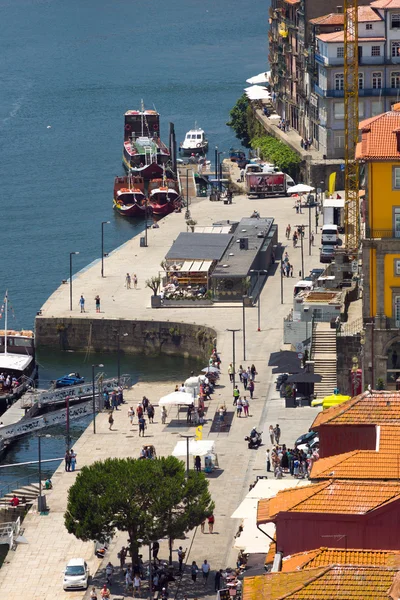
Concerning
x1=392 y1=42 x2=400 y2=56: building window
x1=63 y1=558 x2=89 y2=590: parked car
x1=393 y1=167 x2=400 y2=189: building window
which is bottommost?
x1=63 y1=558 x2=89 y2=590: parked car

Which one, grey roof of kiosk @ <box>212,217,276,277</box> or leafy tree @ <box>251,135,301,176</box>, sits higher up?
leafy tree @ <box>251,135,301,176</box>

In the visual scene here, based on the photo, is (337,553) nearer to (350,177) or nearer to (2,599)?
(2,599)

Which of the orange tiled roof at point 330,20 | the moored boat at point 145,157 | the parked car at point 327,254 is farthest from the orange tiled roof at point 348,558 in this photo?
the moored boat at point 145,157

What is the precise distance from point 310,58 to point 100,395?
69.3 meters

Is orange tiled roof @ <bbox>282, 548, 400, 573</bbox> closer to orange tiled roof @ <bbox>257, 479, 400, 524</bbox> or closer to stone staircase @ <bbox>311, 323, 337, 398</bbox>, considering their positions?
orange tiled roof @ <bbox>257, 479, 400, 524</bbox>

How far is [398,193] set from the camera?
318 ft

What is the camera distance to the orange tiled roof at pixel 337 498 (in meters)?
63.4

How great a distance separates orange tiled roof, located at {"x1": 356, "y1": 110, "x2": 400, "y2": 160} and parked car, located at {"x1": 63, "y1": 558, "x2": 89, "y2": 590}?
28325mm

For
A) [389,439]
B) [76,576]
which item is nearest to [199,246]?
[76,576]

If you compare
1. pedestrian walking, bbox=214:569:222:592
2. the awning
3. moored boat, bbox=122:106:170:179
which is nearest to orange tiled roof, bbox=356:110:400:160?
the awning

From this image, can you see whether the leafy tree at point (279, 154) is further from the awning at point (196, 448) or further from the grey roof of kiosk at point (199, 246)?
the awning at point (196, 448)

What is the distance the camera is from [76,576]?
7700 centimetres

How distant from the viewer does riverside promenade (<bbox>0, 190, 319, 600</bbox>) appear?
261ft

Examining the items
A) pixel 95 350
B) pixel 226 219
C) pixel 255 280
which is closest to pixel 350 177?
pixel 226 219
